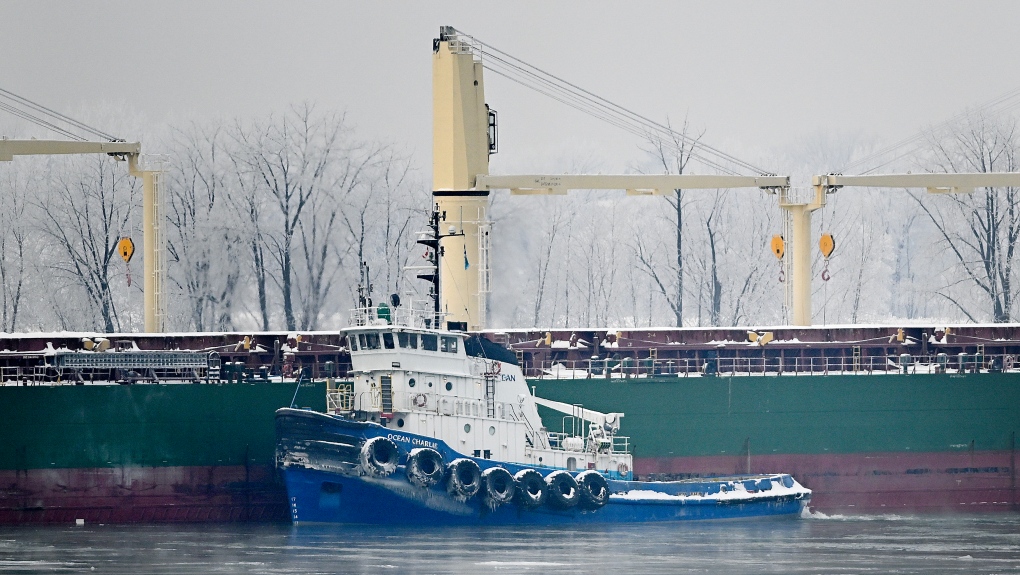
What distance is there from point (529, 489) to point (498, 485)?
76 cm

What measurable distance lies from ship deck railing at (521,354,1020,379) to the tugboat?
3639 mm

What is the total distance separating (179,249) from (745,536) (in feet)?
89.5

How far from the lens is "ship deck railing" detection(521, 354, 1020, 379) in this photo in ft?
147

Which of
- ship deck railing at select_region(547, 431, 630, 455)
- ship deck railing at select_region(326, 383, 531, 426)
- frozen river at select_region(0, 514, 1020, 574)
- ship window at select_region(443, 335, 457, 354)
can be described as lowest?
frozen river at select_region(0, 514, 1020, 574)

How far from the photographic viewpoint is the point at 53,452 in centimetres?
4100

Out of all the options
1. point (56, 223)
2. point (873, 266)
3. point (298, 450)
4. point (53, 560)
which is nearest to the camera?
point (53, 560)

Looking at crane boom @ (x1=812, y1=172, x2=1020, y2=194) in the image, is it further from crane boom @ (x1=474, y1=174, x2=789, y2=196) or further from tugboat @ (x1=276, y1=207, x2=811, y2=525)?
tugboat @ (x1=276, y1=207, x2=811, y2=525)

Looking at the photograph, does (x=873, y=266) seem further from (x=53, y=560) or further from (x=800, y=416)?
(x=53, y=560)

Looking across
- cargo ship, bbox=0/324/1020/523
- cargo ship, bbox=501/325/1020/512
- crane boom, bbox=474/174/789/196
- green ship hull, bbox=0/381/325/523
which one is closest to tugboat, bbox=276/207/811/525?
cargo ship, bbox=501/325/1020/512

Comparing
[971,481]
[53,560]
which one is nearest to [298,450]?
[53,560]

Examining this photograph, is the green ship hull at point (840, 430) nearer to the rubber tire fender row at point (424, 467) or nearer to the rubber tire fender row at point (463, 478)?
the rubber tire fender row at point (463, 478)

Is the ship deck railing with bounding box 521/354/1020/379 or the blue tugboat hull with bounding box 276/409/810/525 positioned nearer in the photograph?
the blue tugboat hull with bounding box 276/409/810/525

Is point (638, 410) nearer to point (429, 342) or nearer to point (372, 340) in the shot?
point (429, 342)

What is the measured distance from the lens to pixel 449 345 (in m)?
38.9
